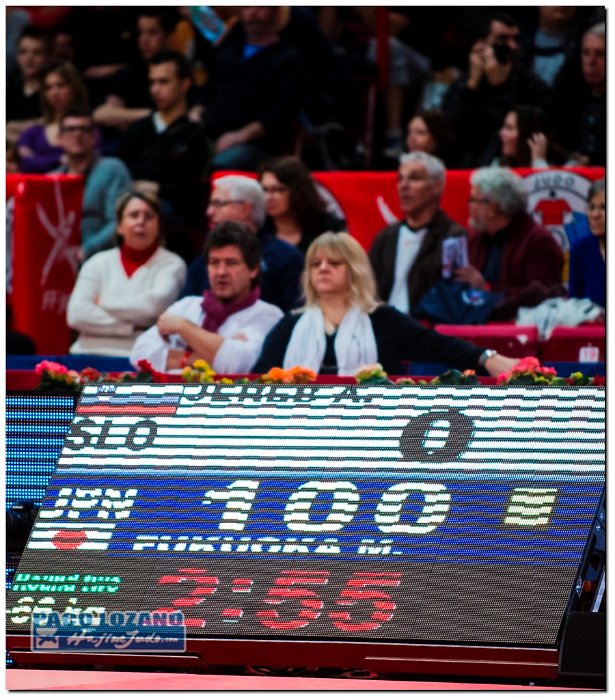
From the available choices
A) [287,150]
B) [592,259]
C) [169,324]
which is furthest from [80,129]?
[592,259]

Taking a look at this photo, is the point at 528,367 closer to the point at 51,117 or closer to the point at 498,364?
the point at 498,364

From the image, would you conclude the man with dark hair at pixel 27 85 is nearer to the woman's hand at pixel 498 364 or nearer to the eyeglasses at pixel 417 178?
the eyeglasses at pixel 417 178

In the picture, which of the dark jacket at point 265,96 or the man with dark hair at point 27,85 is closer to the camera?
the dark jacket at point 265,96

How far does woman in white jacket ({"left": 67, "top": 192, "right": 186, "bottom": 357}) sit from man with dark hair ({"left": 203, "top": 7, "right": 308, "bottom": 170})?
4.33 feet

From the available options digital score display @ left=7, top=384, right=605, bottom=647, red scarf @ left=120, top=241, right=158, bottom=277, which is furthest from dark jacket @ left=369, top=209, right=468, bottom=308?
digital score display @ left=7, top=384, right=605, bottom=647

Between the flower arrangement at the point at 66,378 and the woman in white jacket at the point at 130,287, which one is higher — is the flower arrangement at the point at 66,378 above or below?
above

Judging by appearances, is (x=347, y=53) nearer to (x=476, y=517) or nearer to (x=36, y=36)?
(x=36, y=36)

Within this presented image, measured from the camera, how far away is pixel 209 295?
24.4ft

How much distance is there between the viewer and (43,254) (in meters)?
9.41

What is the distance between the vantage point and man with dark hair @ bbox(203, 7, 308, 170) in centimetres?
963

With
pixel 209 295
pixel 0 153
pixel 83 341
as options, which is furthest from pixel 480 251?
pixel 0 153

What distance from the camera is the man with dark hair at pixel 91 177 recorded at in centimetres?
964

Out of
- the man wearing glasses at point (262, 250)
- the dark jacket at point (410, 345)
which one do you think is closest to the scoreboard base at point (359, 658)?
the dark jacket at point (410, 345)

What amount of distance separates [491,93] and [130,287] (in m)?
2.49
